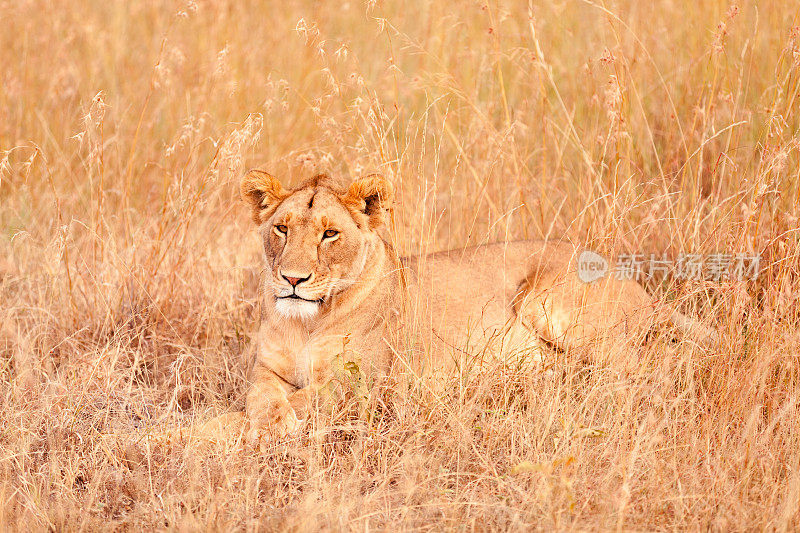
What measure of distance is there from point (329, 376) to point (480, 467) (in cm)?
88

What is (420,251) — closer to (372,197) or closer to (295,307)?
(372,197)

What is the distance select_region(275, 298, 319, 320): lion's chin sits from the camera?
12.4 ft

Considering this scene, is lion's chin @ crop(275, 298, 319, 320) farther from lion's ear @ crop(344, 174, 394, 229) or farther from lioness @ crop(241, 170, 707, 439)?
lion's ear @ crop(344, 174, 394, 229)

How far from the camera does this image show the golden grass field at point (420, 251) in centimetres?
301

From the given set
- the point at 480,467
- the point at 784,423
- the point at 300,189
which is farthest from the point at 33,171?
the point at 784,423

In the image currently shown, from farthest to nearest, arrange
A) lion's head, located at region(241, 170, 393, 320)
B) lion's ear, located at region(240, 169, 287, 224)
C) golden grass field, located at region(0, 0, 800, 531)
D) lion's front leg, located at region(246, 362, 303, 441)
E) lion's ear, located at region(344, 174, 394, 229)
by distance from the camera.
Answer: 1. lion's ear, located at region(240, 169, 287, 224)
2. lion's ear, located at region(344, 174, 394, 229)
3. lion's head, located at region(241, 170, 393, 320)
4. lion's front leg, located at region(246, 362, 303, 441)
5. golden grass field, located at region(0, 0, 800, 531)

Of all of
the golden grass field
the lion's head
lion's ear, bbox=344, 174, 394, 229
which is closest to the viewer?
the golden grass field

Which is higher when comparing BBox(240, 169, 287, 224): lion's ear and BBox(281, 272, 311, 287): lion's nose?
BBox(240, 169, 287, 224): lion's ear

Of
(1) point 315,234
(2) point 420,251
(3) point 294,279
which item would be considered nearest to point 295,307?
(3) point 294,279

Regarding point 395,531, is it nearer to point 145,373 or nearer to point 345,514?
point 345,514

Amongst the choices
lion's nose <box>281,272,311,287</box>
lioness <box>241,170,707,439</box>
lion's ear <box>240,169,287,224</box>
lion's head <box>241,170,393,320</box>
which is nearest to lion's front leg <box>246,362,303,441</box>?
lioness <box>241,170,707,439</box>

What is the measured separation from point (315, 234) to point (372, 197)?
337 mm

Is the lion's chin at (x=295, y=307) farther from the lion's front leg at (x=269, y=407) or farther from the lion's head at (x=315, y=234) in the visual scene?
the lion's front leg at (x=269, y=407)

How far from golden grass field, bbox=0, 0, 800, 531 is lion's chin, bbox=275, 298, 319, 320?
1.43 feet
